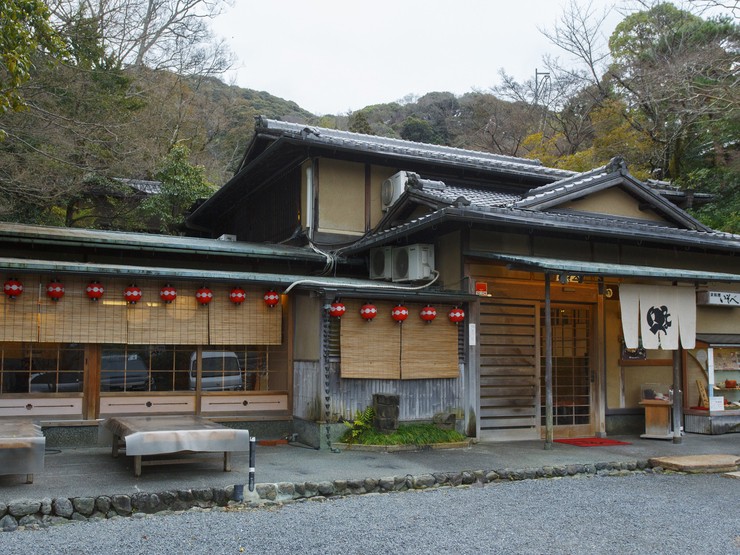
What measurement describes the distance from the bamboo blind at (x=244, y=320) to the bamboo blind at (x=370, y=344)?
155 centimetres

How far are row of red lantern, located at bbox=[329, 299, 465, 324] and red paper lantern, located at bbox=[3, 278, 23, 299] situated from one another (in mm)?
4698

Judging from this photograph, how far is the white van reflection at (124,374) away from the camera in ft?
33.9

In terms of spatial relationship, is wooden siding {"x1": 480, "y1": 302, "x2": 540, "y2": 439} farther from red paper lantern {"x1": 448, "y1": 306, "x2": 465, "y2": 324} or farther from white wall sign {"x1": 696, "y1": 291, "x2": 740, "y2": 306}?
white wall sign {"x1": 696, "y1": 291, "x2": 740, "y2": 306}

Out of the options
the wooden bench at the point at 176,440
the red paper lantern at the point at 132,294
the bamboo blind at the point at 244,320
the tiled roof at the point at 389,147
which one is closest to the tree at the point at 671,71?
the tiled roof at the point at 389,147

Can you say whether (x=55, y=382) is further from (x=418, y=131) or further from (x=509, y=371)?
(x=418, y=131)

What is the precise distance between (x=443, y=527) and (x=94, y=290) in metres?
6.56

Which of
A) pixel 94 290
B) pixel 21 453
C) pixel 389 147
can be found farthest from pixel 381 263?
pixel 21 453

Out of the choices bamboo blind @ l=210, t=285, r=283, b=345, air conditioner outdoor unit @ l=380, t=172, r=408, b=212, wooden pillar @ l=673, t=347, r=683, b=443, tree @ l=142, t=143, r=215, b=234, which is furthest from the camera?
tree @ l=142, t=143, r=215, b=234

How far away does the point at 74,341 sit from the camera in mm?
9867

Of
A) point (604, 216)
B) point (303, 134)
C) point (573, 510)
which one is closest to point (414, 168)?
point (303, 134)

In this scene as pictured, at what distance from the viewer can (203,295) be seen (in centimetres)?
1059

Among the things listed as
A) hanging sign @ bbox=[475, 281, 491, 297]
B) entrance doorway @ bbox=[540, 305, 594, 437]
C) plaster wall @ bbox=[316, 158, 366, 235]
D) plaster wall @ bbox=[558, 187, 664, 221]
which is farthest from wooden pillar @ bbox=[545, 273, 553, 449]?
plaster wall @ bbox=[316, 158, 366, 235]

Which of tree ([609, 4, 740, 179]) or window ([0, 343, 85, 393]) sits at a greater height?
tree ([609, 4, 740, 179])

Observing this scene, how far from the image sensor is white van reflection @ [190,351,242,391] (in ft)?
35.8
